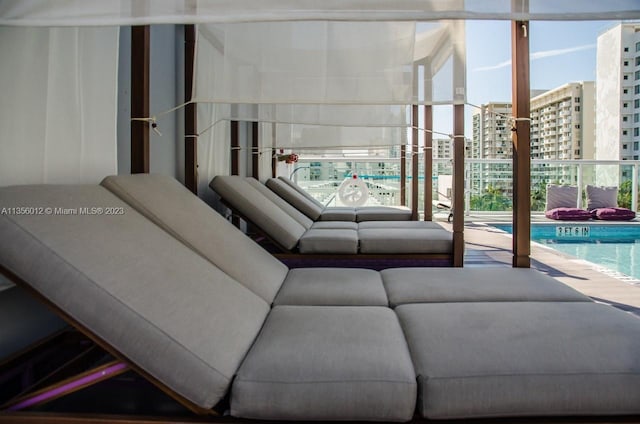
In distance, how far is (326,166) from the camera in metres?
6.73

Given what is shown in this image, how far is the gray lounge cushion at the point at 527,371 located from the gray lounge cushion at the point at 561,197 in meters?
6.40

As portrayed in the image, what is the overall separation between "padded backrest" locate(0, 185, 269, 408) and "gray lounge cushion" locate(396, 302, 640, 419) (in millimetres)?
394

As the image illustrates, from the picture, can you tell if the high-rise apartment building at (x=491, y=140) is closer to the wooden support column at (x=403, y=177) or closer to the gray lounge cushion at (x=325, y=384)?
the wooden support column at (x=403, y=177)

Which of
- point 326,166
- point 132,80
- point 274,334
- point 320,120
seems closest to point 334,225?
point 320,120

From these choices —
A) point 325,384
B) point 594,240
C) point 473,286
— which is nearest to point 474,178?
point 594,240

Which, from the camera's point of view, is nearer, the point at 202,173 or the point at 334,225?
the point at 202,173

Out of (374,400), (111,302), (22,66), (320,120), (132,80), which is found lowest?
(374,400)

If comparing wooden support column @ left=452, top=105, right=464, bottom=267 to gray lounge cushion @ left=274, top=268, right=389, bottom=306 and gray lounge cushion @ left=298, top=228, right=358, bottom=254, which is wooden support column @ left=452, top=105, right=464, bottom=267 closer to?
gray lounge cushion @ left=298, top=228, right=358, bottom=254

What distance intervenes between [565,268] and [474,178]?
365cm

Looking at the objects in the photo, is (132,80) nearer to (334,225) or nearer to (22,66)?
(22,66)

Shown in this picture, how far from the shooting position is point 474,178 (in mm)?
6434

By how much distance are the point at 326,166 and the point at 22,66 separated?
556 centimetres

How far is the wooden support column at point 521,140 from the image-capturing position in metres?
1.80

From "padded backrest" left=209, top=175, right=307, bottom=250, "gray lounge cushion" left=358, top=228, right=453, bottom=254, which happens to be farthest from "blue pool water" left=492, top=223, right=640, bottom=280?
"padded backrest" left=209, top=175, right=307, bottom=250
